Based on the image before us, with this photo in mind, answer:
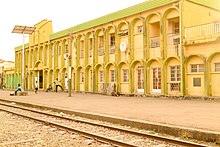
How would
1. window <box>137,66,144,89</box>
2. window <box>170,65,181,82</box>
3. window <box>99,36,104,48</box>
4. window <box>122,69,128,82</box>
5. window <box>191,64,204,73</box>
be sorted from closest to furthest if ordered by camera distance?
window <box>191,64,204,73</box>, window <box>170,65,181,82</box>, window <box>137,66,144,89</box>, window <box>122,69,128,82</box>, window <box>99,36,104,48</box>

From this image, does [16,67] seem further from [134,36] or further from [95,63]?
[134,36]

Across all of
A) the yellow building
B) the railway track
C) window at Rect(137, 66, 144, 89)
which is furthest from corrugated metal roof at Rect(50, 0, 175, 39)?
the railway track

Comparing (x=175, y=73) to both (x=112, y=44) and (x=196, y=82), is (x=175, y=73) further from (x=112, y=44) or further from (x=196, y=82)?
(x=112, y=44)

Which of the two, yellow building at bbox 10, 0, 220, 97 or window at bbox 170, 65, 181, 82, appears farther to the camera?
window at bbox 170, 65, 181, 82

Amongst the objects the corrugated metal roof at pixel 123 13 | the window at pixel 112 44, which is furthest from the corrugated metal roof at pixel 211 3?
the window at pixel 112 44

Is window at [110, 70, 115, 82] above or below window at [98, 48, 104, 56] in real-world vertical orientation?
below

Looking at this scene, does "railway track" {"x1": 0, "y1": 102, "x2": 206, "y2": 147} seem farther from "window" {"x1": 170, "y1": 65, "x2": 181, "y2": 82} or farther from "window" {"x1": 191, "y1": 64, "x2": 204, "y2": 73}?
"window" {"x1": 170, "y1": 65, "x2": 181, "y2": 82}

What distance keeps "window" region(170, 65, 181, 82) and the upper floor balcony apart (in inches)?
89.8

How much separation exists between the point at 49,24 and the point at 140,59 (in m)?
20.6

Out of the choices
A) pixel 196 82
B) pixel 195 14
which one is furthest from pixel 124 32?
pixel 196 82

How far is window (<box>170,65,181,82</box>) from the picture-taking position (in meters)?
19.8

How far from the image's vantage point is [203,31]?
60.4 feet

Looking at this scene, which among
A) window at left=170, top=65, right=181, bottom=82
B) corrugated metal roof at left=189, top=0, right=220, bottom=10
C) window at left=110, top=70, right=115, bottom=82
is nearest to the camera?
window at left=170, top=65, right=181, bottom=82

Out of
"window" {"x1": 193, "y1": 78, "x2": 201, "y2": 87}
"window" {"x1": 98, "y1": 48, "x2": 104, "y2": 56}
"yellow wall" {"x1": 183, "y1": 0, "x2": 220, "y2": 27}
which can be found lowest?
"window" {"x1": 193, "y1": 78, "x2": 201, "y2": 87}
